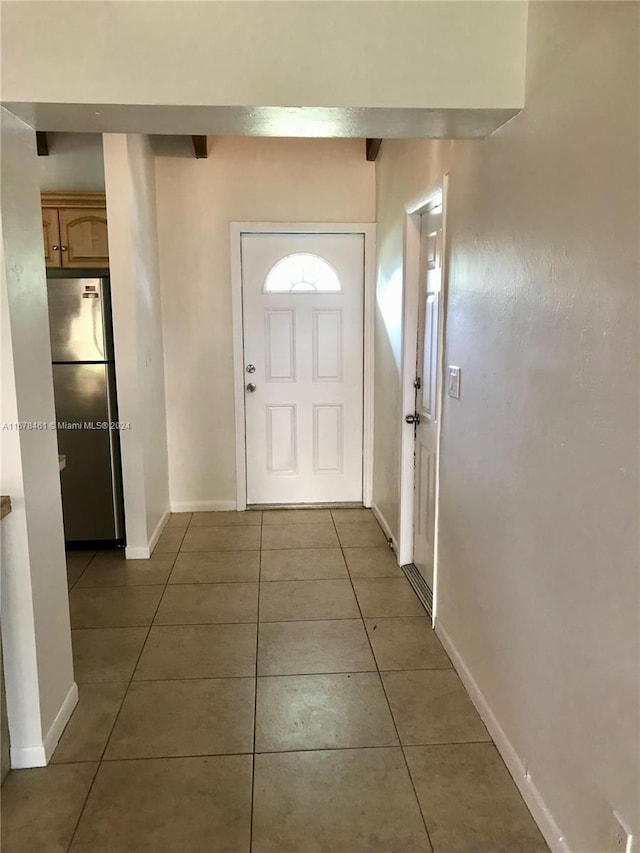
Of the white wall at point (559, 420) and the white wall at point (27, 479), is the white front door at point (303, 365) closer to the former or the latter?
the white wall at point (559, 420)

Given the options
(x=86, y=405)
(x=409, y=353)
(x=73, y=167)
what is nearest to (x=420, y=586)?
(x=409, y=353)

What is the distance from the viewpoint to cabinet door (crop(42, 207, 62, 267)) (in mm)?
3801

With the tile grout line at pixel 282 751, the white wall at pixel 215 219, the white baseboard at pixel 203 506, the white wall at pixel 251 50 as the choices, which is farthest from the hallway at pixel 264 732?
the white wall at pixel 251 50

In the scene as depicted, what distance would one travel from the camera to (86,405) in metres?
3.51

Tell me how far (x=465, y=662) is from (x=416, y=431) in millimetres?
1278

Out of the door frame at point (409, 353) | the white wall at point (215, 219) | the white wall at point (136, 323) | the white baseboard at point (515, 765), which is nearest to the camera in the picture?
the white baseboard at point (515, 765)

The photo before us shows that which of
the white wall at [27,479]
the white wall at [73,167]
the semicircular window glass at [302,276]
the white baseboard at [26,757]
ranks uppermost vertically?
the white wall at [73,167]

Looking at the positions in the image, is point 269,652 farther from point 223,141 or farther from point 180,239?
point 223,141

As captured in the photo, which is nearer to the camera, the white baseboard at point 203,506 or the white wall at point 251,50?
the white wall at point 251,50

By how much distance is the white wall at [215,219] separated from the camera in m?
4.08

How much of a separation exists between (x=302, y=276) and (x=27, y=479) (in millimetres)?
2858

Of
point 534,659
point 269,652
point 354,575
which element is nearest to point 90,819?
point 269,652

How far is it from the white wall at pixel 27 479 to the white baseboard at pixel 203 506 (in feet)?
7.80

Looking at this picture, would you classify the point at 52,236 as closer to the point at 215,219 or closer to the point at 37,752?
the point at 215,219
